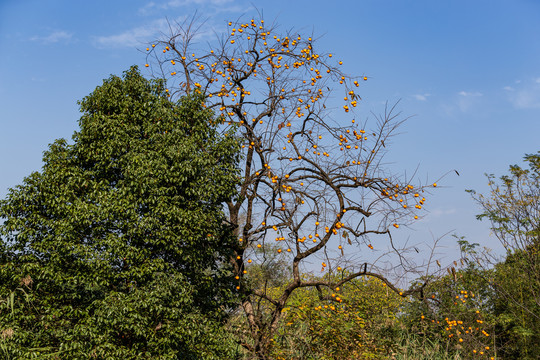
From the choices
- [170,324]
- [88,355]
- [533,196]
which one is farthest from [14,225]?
[533,196]

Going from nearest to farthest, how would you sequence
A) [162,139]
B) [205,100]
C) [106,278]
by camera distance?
[106,278]
[162,139]
[205,100]

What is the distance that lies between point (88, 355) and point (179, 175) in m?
3.17

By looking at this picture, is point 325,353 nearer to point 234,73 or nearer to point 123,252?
point 123,252

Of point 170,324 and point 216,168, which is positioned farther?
point 216,168

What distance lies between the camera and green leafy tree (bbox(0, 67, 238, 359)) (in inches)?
304

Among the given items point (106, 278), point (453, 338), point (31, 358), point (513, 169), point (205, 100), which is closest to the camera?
point (31, 358)

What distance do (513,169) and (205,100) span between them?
740 centimetres

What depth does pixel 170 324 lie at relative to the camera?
788 cm

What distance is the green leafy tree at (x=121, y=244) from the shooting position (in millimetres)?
7730

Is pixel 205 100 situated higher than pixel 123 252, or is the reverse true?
pixel 205 100

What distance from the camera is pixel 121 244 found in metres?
7.88

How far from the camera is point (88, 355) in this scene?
7.48m

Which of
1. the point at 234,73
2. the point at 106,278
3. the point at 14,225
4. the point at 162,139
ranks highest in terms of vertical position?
the point at 234,73

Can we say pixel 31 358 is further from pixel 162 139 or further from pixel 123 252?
pixel 162 139
